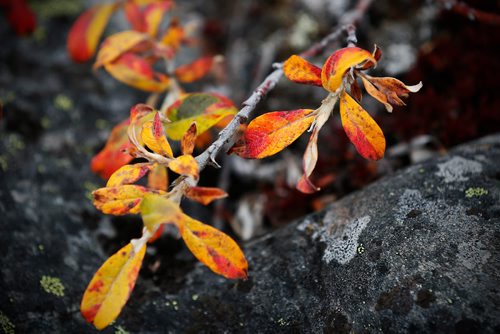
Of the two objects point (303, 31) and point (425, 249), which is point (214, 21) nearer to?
point (303, 31)

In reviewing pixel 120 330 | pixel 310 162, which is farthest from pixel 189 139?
pixel 120 330

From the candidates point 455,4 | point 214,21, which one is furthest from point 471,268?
point 214,21

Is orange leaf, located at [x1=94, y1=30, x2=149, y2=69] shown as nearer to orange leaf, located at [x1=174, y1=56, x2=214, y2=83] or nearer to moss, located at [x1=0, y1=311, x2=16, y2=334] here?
orange leaf, located at [x1=174, y1=56, x2=214, y2=83]

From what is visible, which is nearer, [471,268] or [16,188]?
[471,268]

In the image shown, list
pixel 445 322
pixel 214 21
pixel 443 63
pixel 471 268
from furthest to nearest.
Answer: pixel 214 21
pixel 443 63
pixel 471 268
pixel 445 322

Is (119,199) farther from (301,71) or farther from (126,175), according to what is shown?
(301,71)

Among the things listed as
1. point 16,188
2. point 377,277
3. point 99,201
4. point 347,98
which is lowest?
point 377,277

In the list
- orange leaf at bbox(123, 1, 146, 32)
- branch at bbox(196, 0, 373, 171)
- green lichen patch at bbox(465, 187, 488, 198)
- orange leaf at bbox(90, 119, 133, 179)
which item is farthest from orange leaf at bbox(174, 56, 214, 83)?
green lichen patch at bbox(465, 187, 488, 198)
